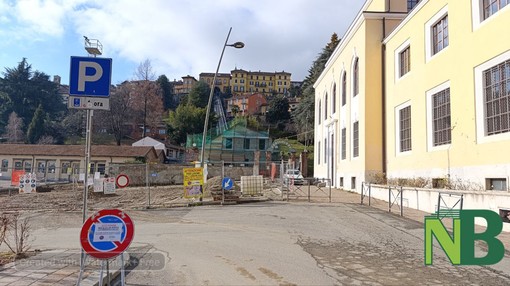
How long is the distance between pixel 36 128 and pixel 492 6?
293ft

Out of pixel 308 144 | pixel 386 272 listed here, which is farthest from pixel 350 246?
pixel 308 144

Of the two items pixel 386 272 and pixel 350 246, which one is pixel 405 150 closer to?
pixel 350 246

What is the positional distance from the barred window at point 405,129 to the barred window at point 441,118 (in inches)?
126

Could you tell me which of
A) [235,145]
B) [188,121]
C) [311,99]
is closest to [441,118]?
[235,145]

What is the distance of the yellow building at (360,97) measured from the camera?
27.0 m

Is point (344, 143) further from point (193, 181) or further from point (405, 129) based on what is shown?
point (193, 181)

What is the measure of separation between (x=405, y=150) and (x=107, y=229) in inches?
862

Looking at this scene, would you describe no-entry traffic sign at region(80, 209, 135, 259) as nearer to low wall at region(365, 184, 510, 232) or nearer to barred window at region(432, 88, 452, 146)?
low wall at region(365, 184, 510, 232)

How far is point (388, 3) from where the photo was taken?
29.5m

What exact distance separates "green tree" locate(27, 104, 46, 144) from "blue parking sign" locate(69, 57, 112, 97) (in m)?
89.1

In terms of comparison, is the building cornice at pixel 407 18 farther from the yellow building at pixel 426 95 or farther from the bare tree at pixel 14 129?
the bare tree at pixel 14 129

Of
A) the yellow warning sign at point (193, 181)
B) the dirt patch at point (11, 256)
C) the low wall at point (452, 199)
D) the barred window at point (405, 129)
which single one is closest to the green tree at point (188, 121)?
the barred window at point (405, 129)

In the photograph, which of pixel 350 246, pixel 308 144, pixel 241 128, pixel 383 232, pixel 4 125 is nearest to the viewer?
pixel 350 246

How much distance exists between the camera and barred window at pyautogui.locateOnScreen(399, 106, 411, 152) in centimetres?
2339
